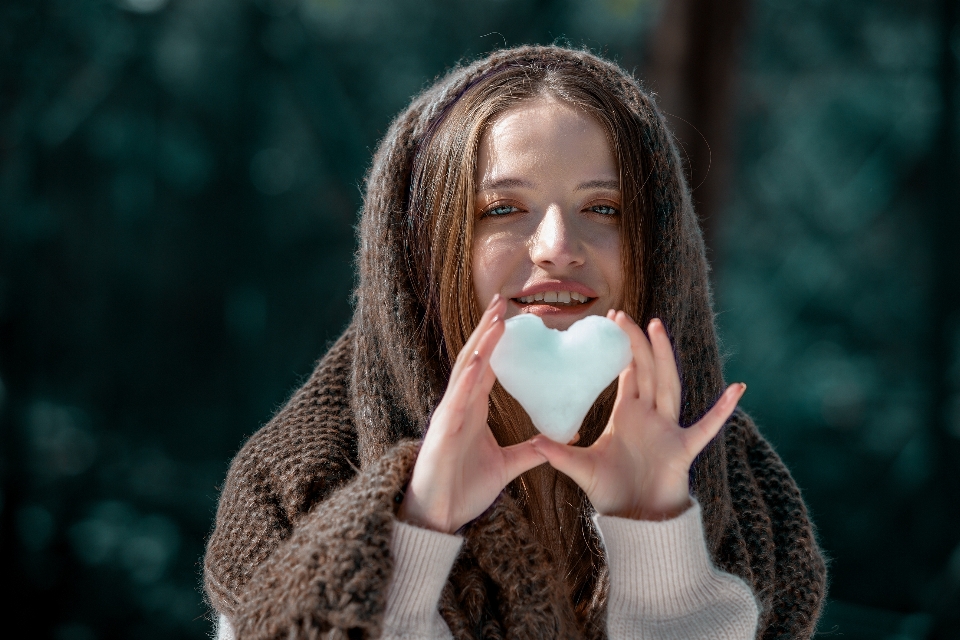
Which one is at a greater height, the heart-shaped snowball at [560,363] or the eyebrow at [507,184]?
the eyebrow at [507,184]

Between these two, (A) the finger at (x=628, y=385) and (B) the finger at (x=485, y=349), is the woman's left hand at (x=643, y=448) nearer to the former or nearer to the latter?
(A) the finger at (x=628, y=385)

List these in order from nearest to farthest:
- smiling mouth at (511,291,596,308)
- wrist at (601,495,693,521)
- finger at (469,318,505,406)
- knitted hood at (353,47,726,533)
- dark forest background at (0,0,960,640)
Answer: finger at (469,318,505,406), wrist at (601,495,693,521), smiling mouth at (511,291,596,308), knitted hood at (353,47,726,533), dark forest background at (0,0,960,640)

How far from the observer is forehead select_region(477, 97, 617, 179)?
1630 mm

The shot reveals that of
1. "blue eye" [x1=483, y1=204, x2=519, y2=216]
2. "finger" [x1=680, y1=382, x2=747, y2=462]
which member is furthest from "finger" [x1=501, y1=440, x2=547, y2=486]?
"blue eye" [x1=483, y1=204, x2=519, y2=216]

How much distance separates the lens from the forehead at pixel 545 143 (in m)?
1.63

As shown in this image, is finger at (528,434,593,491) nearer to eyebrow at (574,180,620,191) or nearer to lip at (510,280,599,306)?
lip at (510,280,599,306)

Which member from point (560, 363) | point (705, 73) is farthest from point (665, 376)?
point (705, 73)

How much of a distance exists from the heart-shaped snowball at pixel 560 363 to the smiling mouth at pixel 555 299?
4.8 inches

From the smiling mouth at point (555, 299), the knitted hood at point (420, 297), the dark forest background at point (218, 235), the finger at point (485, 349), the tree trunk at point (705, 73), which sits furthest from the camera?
the dark forest background at point (218, 235)

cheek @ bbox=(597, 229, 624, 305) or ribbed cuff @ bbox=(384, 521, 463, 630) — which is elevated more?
cheek @ bbox=(597, 229, 624, 305)

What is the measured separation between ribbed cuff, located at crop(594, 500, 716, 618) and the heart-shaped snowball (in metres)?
0.19

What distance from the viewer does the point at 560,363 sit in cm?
144

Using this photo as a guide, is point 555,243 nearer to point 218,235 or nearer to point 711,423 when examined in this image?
point 711,423

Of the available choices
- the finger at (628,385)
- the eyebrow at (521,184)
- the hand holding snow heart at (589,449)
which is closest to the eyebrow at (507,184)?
the eyebrow at (521,184)
